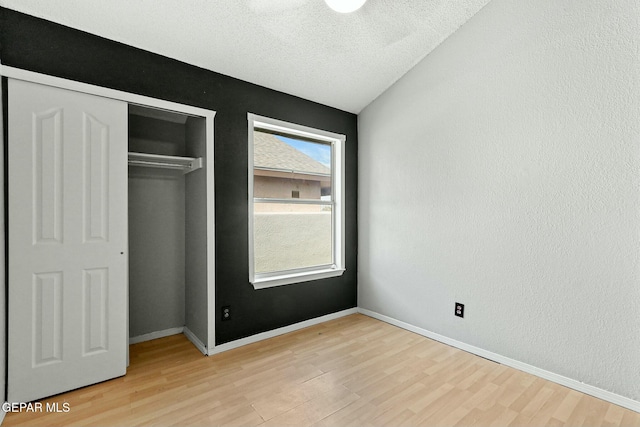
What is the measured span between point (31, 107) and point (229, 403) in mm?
2255

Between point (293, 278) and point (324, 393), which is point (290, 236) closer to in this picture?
point (293, 278)

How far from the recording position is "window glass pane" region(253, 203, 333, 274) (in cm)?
316

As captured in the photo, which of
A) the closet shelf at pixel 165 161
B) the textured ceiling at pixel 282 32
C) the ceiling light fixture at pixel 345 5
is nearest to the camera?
the textured ceiling at pixel 282 32

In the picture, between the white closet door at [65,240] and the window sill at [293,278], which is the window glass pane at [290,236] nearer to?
the window sill at [293,278]

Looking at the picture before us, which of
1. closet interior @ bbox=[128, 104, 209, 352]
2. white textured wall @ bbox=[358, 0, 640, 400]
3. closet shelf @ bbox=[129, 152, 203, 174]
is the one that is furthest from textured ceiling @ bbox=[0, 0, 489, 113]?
closet shelf @ bbox=[129, 152, 203, 174]

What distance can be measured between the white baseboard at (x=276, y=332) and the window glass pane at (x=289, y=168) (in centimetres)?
136

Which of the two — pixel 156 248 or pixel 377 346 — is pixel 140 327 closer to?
pixel 156 248

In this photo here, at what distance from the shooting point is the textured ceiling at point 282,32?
2119 millimetres

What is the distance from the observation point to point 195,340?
2.86 metres

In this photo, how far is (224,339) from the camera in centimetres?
277

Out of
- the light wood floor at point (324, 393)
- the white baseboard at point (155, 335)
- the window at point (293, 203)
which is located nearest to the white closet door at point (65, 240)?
the light wood floor at point (324, 393)

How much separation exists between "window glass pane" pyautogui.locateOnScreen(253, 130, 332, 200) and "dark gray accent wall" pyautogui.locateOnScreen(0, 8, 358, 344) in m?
0.22

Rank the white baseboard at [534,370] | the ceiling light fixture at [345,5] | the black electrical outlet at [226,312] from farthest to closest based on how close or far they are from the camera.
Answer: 1. the black electrical outlet at [226,312]
2. the ceiling light fixture at [345,5]
3. the white baseboard at [534,370]

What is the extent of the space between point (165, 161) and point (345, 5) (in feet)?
6.52
